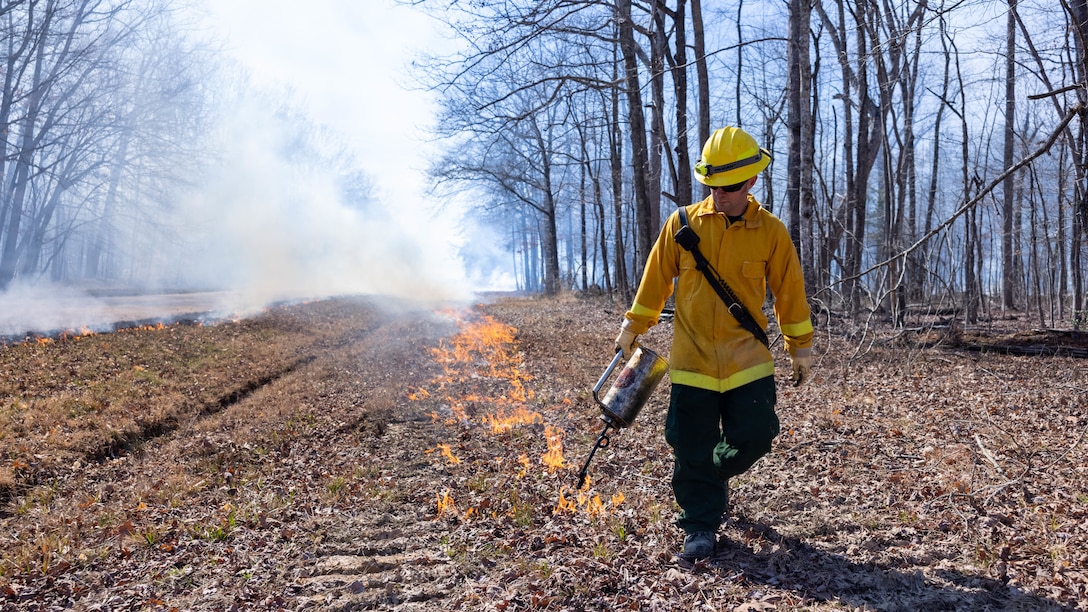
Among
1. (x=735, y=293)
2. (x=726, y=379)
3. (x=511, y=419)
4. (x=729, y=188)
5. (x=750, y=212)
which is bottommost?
(x=511, y=419)

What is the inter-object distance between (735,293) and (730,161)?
0.75 metres

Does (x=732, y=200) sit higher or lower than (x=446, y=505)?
higher

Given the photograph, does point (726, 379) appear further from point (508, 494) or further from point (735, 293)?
point (508, 494)

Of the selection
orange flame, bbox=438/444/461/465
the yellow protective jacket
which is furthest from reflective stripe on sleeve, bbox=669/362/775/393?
orange flame, bbox=438/444/461/465

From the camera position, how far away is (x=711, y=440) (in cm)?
377

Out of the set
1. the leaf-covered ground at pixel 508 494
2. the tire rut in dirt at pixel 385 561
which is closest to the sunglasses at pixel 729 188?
the leaf-covered ground at pixel 508 494

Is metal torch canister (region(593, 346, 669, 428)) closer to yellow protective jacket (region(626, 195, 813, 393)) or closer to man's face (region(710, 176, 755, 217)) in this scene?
yellow protective jacket (region(626, 195, 813, 393))

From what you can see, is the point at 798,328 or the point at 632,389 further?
the point at 632,389

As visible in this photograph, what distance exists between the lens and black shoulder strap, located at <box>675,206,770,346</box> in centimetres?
362

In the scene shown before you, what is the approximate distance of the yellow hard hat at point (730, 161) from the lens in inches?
139

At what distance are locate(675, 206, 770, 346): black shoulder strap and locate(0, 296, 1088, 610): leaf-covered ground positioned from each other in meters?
1.35

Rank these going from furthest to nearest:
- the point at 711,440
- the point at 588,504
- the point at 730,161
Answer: the point at 588,504, the point at 711,440, the point at 730,161

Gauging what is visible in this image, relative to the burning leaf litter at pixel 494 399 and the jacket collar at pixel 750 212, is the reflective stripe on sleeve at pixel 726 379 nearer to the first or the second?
the jacket collar at pixel 750 212

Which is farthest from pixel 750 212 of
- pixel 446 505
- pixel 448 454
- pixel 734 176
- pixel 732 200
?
pixel 448 454
